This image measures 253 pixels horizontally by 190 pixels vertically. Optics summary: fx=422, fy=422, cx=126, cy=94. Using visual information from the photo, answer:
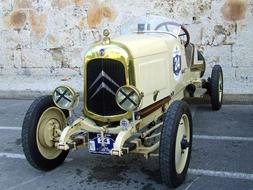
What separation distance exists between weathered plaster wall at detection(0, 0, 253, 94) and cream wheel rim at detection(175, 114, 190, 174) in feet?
12.5

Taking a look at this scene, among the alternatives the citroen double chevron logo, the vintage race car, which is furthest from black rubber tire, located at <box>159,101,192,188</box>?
the citroen double chevron logo

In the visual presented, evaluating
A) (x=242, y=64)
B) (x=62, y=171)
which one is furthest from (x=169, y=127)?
(x=242, y=64)

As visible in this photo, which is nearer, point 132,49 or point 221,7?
point 132,49

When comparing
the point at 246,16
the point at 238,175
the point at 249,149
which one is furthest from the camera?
the point at 246,16

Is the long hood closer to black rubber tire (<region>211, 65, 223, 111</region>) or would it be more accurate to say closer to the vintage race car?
the vintage race car

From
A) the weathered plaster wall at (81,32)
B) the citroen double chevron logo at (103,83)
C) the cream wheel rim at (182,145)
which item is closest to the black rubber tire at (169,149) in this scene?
the cream wheel rim at (182,145)

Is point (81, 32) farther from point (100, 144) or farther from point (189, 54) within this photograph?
point (100, 144)

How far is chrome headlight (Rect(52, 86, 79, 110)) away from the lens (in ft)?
14.8

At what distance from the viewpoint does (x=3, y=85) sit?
9859 mm

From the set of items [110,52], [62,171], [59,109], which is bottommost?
[62,171]

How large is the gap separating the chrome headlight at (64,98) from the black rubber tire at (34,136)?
19cm

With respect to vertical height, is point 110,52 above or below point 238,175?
above

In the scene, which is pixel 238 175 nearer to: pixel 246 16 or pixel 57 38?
pixel 246 16

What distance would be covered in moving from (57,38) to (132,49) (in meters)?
5.80
